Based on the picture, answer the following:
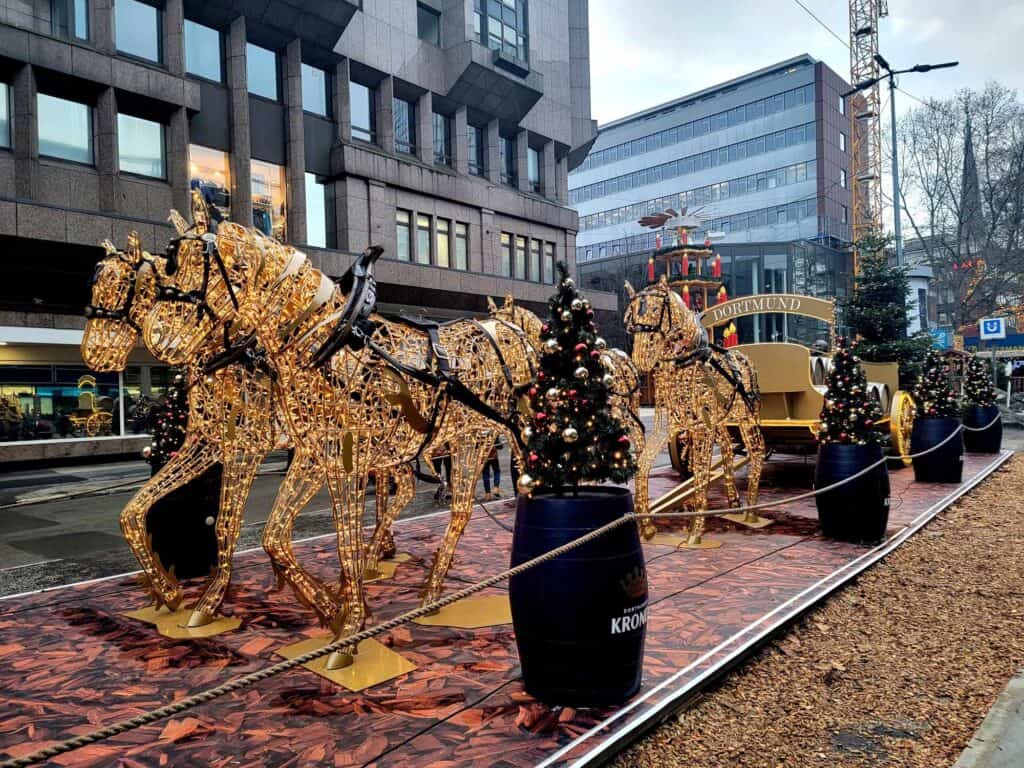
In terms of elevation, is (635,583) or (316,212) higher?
(316,212)

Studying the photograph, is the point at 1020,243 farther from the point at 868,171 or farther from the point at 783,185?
the point at 783,185

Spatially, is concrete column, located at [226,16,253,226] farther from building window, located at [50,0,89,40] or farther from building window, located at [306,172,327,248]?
building window, located at [50,0,89,40]

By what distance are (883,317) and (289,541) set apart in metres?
17.2

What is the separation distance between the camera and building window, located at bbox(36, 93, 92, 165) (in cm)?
1747

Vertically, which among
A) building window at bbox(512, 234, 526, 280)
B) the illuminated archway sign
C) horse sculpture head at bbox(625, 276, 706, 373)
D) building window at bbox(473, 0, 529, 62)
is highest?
building window at bbox(473, 0, 529, 62)

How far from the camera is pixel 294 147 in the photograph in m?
22.0

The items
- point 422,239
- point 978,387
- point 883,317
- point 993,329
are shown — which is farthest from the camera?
point 422,239

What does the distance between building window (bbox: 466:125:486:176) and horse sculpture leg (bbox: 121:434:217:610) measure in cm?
2456

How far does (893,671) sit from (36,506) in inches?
497

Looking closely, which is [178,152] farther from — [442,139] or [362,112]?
[442,139]

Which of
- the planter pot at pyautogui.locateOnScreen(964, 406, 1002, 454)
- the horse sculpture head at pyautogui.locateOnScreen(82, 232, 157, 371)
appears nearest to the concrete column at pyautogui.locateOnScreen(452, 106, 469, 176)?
the planter pot at pyautogui.locateOnScreen(964, 406, 1002, 454)

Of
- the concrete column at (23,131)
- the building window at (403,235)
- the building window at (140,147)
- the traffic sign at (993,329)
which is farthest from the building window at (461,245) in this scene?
the traffic sign at (993,329)

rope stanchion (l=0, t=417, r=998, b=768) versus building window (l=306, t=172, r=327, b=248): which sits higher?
building window (l=306, t=172, r=327, b=248)

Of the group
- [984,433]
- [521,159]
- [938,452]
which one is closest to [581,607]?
[938,452]
